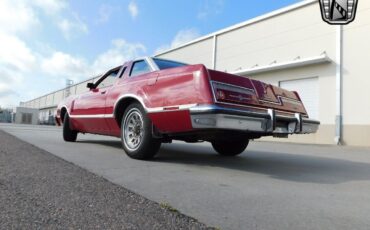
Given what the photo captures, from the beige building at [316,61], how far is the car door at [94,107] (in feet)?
34.1

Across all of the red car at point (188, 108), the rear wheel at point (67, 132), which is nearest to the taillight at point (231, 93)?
the red car at point (188, 108)

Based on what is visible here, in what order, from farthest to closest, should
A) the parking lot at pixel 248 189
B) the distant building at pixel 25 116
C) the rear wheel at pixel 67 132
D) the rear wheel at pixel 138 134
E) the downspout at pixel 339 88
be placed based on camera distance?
the distant building at pixel 25 116 < the downspout at pixel 339 88 < the rear wheel at pixel 67 132 < the rear wheel at pixel 138 134 < the parking lot at pixel 248 189

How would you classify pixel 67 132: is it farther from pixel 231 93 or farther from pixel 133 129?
pixel 231 93

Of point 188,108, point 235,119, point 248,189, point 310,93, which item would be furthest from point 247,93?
point 310,93

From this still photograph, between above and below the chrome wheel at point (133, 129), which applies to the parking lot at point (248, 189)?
below

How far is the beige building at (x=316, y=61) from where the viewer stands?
14.0 metres

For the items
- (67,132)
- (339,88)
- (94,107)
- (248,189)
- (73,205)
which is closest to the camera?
(73,205)

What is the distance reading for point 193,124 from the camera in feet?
14.5

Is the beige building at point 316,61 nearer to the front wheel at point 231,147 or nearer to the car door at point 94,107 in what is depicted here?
the front wheel at point 231,147

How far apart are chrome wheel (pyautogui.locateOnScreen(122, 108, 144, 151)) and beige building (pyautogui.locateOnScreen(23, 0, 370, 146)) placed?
10.7m

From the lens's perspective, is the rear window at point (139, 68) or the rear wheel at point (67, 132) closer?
the rear window at point (139, 68)

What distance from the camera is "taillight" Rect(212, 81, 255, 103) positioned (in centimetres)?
440

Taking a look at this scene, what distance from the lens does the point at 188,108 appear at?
4.46 metres

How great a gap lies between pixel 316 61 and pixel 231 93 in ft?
39.2
